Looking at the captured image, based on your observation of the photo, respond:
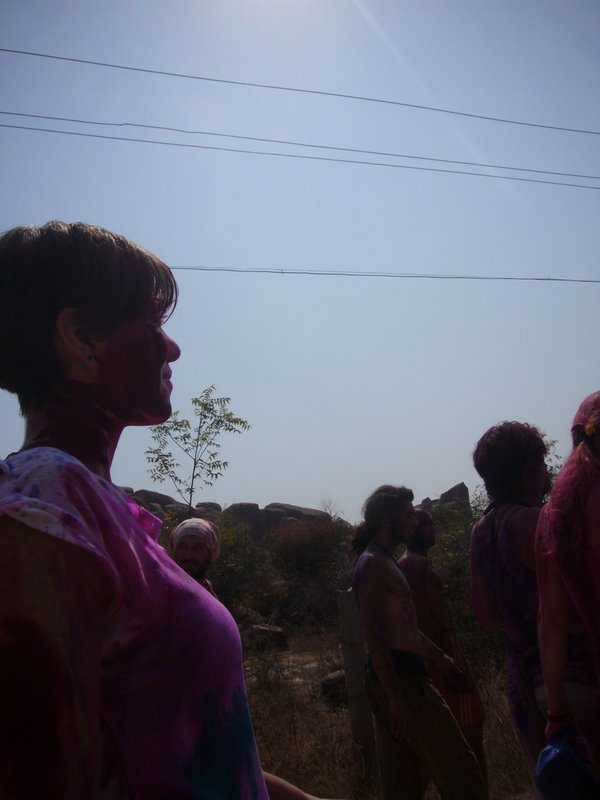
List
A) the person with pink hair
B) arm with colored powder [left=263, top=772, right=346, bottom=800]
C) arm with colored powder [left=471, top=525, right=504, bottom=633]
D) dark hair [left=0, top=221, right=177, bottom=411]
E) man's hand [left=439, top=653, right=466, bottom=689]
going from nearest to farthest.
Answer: dark hair [left=0, top=221, right=177, bottom=411], arm with colored powder [left=263, top=772, right=346, bottom=800], the person with pink hair, arm with colored powder [left=471, top=525, right=504, bottom=633], man's hand [left=439, top=653, right=466, bottom=689]

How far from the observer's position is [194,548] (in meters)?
3.94

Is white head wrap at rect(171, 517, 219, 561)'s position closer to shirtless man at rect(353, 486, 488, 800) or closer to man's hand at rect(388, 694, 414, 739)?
shirtless man at rect(353, 486, 488, 800)

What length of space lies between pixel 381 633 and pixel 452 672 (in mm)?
608

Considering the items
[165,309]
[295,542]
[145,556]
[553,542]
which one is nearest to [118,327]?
[165,309]

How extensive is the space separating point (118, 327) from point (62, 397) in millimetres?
154

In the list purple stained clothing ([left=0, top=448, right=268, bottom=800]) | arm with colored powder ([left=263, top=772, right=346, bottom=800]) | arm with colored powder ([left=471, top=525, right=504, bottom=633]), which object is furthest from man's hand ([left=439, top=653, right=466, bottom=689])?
purple stained clothing ([left=0, top=448, right=268, bottom=800])

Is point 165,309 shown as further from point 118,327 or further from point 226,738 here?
point 226,738

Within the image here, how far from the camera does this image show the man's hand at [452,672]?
3877 millimetres

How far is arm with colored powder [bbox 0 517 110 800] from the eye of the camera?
817mm

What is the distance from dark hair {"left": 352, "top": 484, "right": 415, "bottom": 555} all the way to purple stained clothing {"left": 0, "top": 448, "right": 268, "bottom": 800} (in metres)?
2.97

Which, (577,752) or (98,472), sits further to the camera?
(577,752)

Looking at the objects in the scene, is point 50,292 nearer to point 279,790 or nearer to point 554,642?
point 279,790

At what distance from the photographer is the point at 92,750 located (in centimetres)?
85

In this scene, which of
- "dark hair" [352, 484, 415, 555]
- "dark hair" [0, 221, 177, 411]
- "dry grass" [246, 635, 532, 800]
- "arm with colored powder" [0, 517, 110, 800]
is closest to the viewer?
"arm with colored powder" [0, 517, 110, 800]
